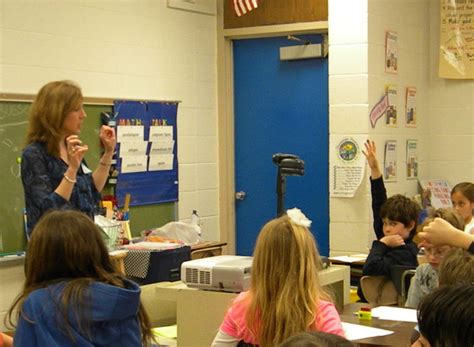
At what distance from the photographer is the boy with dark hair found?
194 inches

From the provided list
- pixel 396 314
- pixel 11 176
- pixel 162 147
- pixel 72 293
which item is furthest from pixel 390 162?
pixel 72 293

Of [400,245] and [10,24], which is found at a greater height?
[10,24]

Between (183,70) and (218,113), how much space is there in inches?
21.7

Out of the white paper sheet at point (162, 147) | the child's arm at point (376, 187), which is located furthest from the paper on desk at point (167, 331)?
the white paper sheet at point (162, 147)

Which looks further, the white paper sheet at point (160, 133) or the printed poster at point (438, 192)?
the printed poster at point (438, 192)

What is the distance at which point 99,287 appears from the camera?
8.15ft

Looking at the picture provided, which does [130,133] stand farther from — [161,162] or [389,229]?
[389,229]

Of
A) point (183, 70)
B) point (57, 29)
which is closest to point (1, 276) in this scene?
point (57, 29)

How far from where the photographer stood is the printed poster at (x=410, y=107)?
21.0ft

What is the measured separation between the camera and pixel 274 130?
22.7ft

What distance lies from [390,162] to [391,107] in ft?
1.30

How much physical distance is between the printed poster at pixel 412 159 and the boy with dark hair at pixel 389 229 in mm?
847

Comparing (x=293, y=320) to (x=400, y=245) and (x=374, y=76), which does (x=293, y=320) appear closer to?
(x=400, y=245)

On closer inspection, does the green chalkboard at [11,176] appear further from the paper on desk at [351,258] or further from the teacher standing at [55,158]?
the paper on desk at [351,258]
